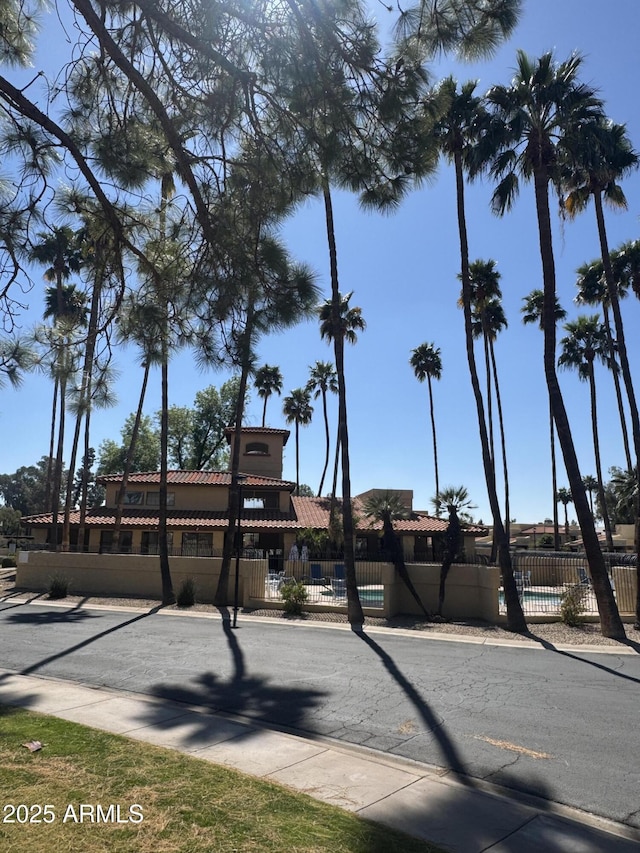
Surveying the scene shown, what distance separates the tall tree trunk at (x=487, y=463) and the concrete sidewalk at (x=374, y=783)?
11.7 metres

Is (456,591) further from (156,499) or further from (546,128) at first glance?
(156,499)

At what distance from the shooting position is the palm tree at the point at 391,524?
20859 millimetres

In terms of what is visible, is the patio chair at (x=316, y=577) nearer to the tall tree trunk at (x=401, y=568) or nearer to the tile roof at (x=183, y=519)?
the tall tree trunk at (x=401, y=568)

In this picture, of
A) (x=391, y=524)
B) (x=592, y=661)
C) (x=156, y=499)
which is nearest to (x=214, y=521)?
(x=156, y=499)

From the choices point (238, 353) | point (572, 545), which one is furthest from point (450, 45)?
point (572, 545)

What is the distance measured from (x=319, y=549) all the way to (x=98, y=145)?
28.5 metres

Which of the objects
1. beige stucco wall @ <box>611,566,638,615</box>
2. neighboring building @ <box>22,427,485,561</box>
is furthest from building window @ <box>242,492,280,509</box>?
beige stucco wall @ <box>611,566,638,615</box>

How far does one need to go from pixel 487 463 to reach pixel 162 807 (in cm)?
1664

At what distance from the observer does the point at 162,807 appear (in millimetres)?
4953

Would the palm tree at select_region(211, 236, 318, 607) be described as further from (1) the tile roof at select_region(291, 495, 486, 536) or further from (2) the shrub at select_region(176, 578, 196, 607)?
(1) the tile roof at select_region(291, 495, 486, 536)

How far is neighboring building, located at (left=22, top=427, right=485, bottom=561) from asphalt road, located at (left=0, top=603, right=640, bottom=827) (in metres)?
18.7

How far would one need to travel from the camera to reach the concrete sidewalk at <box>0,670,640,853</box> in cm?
504

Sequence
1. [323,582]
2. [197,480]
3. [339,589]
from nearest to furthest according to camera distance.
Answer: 1. [339,589]
2. [323,582]
3. [197,480]

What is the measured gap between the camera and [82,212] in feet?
29.7
